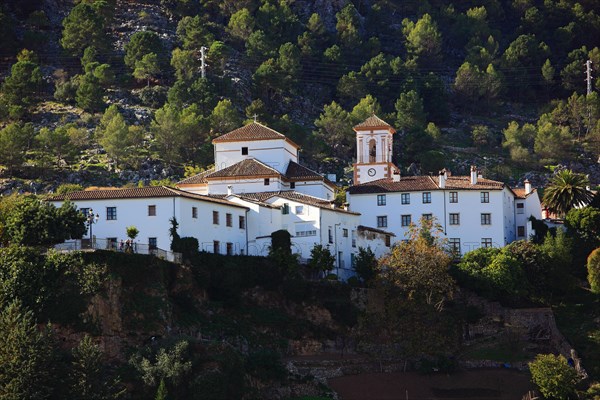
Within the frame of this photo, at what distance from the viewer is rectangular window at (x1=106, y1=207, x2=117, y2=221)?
83.5 m

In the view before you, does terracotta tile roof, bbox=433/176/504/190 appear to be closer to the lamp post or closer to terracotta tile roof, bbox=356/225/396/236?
terracotta tile roof, bbox=356/225/396/236

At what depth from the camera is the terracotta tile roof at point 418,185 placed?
9650 centimetres

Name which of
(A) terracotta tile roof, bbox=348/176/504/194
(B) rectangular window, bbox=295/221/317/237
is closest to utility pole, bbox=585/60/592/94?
(A) terracotta tile roof, bbox=348/176/504/194

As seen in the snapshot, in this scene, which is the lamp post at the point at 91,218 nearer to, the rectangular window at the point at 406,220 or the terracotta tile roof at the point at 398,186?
the terracotta tile roof at the point at 398,186

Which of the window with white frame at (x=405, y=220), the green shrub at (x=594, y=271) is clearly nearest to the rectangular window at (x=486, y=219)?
the window with white frame at (x=405, y=220)

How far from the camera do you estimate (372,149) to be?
359ft

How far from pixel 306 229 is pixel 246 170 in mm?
10959

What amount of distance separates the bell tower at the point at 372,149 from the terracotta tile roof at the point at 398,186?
8879mm

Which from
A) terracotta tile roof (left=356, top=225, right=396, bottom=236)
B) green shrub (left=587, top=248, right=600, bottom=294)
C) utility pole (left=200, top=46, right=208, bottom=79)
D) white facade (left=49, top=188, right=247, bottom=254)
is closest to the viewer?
white facade (left=49, top=188, right=247, bottom=254)

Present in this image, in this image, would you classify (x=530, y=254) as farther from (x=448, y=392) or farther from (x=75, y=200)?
(x=75, y=200)

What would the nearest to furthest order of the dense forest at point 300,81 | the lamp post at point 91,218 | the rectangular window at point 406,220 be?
the lamp post at point 91,218, the rectangular window at point 406,220, the dense forest at point 300,81

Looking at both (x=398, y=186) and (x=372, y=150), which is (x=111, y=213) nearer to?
(x=398, y=186)

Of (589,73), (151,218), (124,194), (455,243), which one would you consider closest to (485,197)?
(455,243)

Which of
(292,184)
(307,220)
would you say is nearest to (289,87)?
(292,184)
